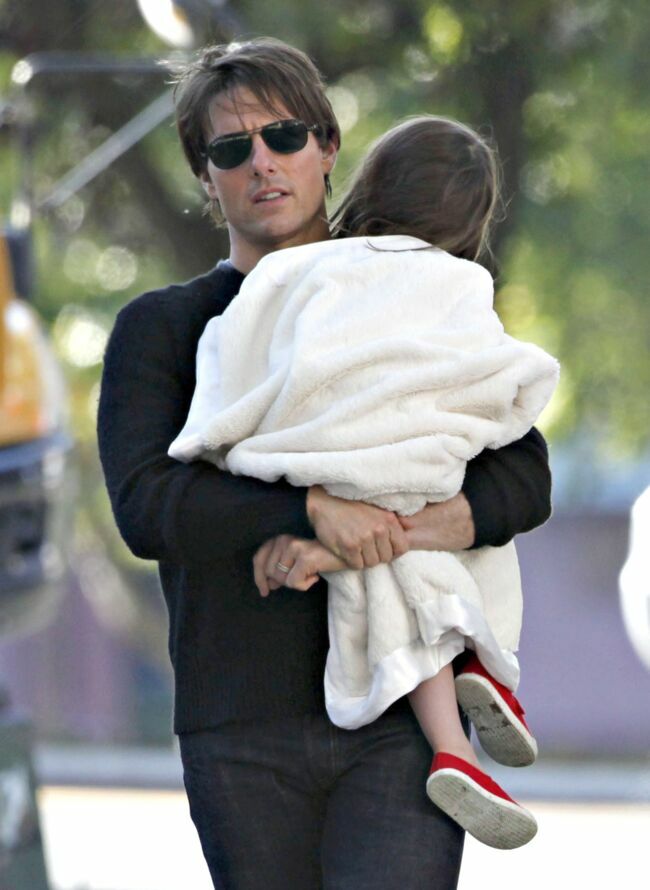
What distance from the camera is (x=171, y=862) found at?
8.55 metres

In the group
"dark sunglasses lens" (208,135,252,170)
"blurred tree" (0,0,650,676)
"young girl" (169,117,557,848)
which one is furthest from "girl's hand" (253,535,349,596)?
"blurred tree" (0,0,650,676)

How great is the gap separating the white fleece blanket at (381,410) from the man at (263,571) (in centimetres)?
5

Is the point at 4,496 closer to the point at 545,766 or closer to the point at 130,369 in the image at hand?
the point at 130,369

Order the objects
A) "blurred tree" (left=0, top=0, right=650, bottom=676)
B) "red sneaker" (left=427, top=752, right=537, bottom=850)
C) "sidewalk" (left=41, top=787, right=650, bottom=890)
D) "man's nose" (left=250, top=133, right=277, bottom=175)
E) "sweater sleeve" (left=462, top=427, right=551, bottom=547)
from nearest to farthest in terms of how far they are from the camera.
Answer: "red sneaker" (left=427, top=752, right=537, bottom=850), "sweater sleeve" (left=462, top=427, right=551, bottom=547), "man's nose" (left=250, top=133, right=277, bottom=175), "sidewalk" (left=41, top=787, right=650, bottom=890), "blurred tree" (left=0, top=0, right=650, bottom=676)

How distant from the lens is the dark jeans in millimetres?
2576

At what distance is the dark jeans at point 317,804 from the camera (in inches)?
101

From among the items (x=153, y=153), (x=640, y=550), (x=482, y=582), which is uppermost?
(x=153, y=153)

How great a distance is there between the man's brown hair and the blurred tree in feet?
14.3

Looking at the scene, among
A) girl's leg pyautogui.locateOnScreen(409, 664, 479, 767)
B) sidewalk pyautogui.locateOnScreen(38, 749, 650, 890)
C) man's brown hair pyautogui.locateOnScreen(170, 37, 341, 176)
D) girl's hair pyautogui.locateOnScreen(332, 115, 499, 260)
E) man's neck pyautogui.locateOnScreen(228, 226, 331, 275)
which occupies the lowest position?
sidewalk pyautogui.locateOnScreen(38, 749, 650, 890)

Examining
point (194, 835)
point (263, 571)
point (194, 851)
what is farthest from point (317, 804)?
point (194, 835)

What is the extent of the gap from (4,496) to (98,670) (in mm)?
16308

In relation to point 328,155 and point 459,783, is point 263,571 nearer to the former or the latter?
point 459,783

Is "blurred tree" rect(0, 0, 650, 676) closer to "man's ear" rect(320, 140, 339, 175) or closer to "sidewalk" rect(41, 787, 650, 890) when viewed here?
"sidewalk" rect(41, 787, 650, 890)

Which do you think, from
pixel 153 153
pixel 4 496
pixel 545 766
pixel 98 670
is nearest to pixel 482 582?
pixel 4 496
